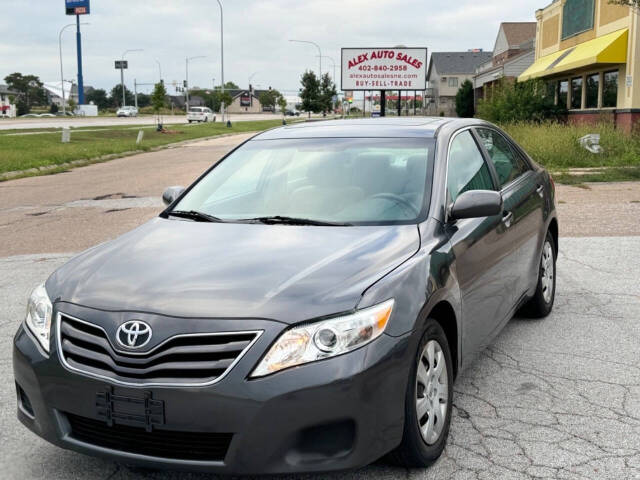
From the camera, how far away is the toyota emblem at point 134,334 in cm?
302

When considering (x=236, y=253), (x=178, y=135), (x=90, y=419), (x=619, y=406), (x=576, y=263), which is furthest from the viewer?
(x=178, y=135)

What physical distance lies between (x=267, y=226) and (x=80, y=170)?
2014cm

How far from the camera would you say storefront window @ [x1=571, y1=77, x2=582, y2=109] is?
1208 inches

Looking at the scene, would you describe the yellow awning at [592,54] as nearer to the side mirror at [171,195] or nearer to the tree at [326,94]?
the side mirror at [171,195]

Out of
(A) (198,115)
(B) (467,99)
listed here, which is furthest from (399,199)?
(A) (198,115)

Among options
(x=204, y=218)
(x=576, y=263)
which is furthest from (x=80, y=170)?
(x=204, y=218)

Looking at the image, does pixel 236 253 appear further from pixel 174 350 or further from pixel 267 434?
pixel 267 434

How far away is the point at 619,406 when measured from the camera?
4.25 m

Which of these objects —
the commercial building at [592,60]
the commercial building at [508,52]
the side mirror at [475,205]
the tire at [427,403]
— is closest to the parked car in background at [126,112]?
the commercial building at [508,52]

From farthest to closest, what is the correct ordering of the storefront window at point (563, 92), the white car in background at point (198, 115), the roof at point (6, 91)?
the roof at point (6, 91)
the white car in background at point (198, 115)
the storefront window at point (563, 92)

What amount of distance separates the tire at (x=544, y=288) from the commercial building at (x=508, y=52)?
47.1 meters

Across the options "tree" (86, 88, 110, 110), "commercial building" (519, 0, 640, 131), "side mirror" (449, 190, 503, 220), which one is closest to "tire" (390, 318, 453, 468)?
"side mirror" (449, 190, 503, 220)

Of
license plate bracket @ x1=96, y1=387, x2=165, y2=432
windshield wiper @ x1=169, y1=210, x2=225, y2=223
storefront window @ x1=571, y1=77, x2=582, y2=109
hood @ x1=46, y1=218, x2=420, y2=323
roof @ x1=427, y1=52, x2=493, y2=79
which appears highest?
roof @ x1=427, y1=52, x2=493, y2=79

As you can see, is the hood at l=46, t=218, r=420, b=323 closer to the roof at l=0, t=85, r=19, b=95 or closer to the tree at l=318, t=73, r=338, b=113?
the tree at l=318, t=73, r=338, b=113
